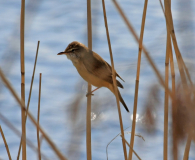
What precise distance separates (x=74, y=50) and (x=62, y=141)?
1517mm

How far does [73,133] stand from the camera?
5.90 feet

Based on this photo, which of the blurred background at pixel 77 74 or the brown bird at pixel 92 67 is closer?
the blurred background at pixel 77 74

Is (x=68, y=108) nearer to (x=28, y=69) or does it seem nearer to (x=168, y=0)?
(x=168, y=0)

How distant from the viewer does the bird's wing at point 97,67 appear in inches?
114

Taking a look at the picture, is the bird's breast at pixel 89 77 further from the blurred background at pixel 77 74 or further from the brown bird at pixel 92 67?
the blurred background at pixel 77 74

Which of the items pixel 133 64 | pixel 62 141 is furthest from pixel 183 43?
pixel 62 141

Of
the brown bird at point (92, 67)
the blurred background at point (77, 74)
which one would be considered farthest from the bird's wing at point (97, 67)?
the blurred background at point (77, 74)

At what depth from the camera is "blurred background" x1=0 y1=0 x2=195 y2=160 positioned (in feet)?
5.62

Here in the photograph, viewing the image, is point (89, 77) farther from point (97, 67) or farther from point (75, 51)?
point (75, 51)

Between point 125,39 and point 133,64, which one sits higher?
point 133,64

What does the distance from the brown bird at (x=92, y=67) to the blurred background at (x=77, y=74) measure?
0.59 feet

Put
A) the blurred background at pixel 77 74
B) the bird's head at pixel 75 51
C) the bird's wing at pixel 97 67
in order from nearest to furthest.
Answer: the blurred background at pixel 77 74, the bird's wing at pixel 97 67, the bird's head at pixel 75 51

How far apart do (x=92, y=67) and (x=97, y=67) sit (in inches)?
1.9

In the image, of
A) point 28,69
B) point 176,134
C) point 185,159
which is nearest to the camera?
point 176,134
